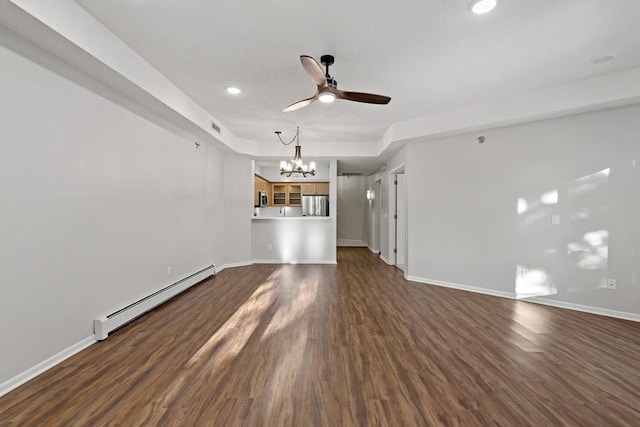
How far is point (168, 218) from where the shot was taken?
400cm

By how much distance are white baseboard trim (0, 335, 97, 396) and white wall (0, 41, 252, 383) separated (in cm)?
4

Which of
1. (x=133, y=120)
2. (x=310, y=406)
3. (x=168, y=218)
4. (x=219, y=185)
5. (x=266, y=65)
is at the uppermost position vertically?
(x=266, y=65)

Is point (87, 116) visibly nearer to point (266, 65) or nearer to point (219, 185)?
point (266, 65)

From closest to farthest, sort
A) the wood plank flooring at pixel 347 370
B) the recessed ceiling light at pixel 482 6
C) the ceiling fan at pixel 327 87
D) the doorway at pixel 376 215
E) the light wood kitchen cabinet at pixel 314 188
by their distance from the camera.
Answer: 1. the wood plank flooring at pixel 347 370
2. the recessed ceiling light at pixel 482 6
3. the ceiling fan at pixel 327 87
4. the light wood kitchen cabinet at pixel 314 188
5. the doorway at pixel 376 215

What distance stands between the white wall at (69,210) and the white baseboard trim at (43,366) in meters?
0.04

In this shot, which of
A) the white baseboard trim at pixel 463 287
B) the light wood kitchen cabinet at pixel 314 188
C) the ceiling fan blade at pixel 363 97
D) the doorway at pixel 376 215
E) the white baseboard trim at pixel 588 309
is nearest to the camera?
the ceiling fan blade at pixel 363 97

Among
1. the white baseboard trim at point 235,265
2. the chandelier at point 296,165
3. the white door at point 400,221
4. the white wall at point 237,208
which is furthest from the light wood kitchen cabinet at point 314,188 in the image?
the white baseboard trim at point 235,265

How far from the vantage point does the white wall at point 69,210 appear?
2.03 meters

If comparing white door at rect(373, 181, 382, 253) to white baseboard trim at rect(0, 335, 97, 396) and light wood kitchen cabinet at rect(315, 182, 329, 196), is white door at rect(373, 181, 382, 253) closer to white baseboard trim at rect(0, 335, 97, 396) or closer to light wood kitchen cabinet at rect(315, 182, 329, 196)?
light wood kitchen cabinet at rect(315, 182, 329, 196)

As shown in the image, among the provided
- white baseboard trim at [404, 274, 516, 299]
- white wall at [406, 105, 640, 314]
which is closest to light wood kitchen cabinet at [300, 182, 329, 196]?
white wall at [406, 105, 640, 314]

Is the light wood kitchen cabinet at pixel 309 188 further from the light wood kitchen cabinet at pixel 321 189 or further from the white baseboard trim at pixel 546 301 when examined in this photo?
the white baseboard trim at pixel 546 301

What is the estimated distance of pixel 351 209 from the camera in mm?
10172

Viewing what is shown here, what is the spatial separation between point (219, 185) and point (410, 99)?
4135 mm

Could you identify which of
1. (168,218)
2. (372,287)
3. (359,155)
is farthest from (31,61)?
(359,155)
